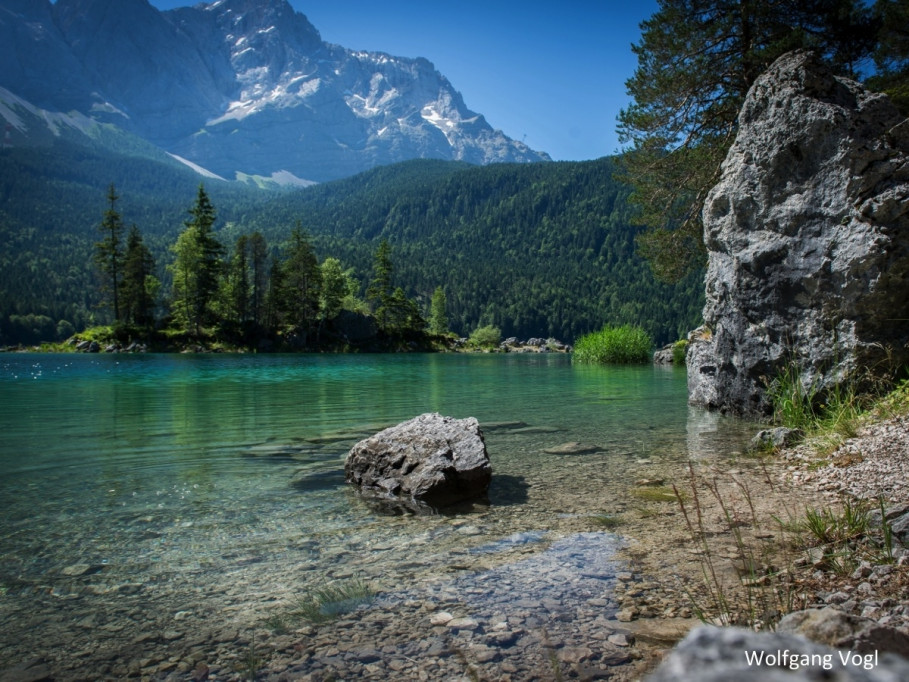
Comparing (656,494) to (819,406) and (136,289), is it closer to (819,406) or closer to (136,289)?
(819,406)

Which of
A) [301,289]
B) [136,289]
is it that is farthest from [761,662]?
[301,289]

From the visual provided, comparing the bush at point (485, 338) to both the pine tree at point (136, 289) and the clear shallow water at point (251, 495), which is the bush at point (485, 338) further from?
the clear shallow water at point (251, 495)

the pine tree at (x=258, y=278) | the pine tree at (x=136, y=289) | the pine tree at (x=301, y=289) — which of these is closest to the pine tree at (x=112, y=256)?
the pine tree at (x=136, y=289)

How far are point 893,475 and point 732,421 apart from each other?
8.32 metres

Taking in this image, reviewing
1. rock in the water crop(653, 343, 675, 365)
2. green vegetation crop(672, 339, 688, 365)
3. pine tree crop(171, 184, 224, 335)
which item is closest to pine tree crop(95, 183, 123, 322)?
pine tree crop(171, 184, 224, 335)

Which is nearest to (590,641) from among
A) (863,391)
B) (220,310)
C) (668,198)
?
(863,391)

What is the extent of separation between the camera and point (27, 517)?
680cm

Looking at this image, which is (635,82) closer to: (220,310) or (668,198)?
(668,198)

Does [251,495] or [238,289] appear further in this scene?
[238,289]

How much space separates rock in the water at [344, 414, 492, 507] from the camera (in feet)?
25.7

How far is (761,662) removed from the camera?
1.20m

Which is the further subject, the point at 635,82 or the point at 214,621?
the point at 635,82

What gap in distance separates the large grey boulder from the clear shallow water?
399cm

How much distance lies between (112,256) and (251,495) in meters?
91.6
